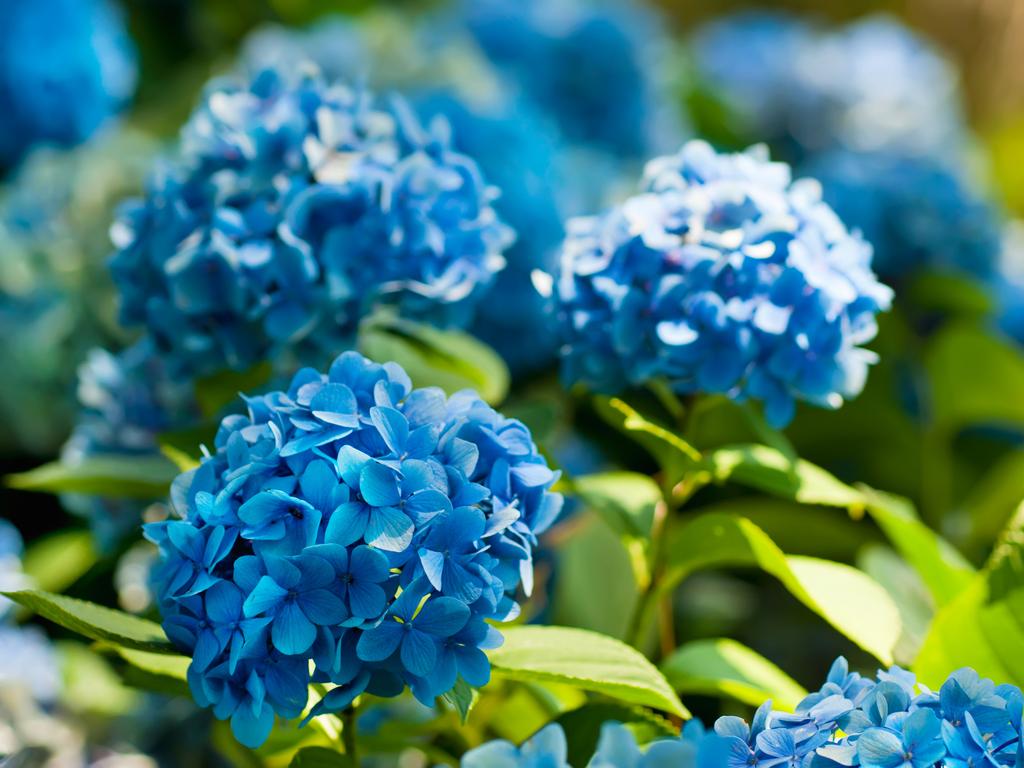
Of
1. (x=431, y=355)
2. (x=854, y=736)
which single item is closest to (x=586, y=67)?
(x=431, y=355)

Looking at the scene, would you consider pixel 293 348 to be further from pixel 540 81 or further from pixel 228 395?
pixel 540 81

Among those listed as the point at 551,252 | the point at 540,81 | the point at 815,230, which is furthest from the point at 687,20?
the point at 815,230

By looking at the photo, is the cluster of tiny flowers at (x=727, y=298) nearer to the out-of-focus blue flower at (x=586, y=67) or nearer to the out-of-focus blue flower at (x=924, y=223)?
the out-of-focus blue flower at (x=924, y=223)

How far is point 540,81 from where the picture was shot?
1453 millimetres

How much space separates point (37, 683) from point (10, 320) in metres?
0.39

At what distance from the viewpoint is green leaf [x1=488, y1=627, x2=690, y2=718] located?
0.49m

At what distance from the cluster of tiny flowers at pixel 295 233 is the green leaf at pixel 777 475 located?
18 cm

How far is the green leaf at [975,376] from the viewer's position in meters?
0.98

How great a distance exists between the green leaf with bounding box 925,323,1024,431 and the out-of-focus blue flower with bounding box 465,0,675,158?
57 cm

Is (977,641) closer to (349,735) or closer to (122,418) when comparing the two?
(349,735)

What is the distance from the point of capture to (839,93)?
161cm

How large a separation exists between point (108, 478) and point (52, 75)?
720 millimetres

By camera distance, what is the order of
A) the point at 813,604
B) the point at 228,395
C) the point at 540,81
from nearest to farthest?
the point at 813,604, the point at 228,395, the point at 540,81

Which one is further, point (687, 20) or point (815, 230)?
point (687, 20)
